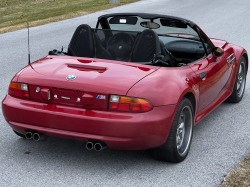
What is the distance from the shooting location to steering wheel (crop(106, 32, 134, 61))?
5008mm

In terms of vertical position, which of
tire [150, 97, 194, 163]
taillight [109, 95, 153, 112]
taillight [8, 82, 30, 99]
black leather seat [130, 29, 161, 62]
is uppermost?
black leather seat [130, 29, 161, 62]

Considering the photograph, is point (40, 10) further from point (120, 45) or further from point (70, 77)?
point (70, 77)

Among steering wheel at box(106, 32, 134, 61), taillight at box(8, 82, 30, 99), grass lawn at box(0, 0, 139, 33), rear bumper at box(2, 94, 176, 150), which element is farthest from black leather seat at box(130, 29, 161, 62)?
grass lawn at box(0, 0, 139, 33)

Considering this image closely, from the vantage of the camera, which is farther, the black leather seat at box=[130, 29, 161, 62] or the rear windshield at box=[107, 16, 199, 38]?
the rear windshield at box=[107, 16, 199, 38]

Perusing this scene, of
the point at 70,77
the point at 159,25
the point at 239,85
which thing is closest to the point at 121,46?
the point at 159,25

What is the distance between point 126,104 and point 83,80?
475 millimetres

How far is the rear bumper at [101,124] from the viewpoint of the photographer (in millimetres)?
3998

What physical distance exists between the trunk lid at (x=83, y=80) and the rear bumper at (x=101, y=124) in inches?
3.3

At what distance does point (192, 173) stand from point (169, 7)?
1501 centimetres

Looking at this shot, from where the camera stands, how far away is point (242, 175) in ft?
13.8

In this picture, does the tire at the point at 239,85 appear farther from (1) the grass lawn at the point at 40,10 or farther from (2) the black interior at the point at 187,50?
(1) the grass lawn at the point at 40,10

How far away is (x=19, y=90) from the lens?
4398mm

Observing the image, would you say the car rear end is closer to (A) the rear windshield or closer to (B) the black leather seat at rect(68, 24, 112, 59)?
(B) the black leather seat at rect(68, 24, 112, 59)

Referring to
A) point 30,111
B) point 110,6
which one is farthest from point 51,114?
point 110,6
